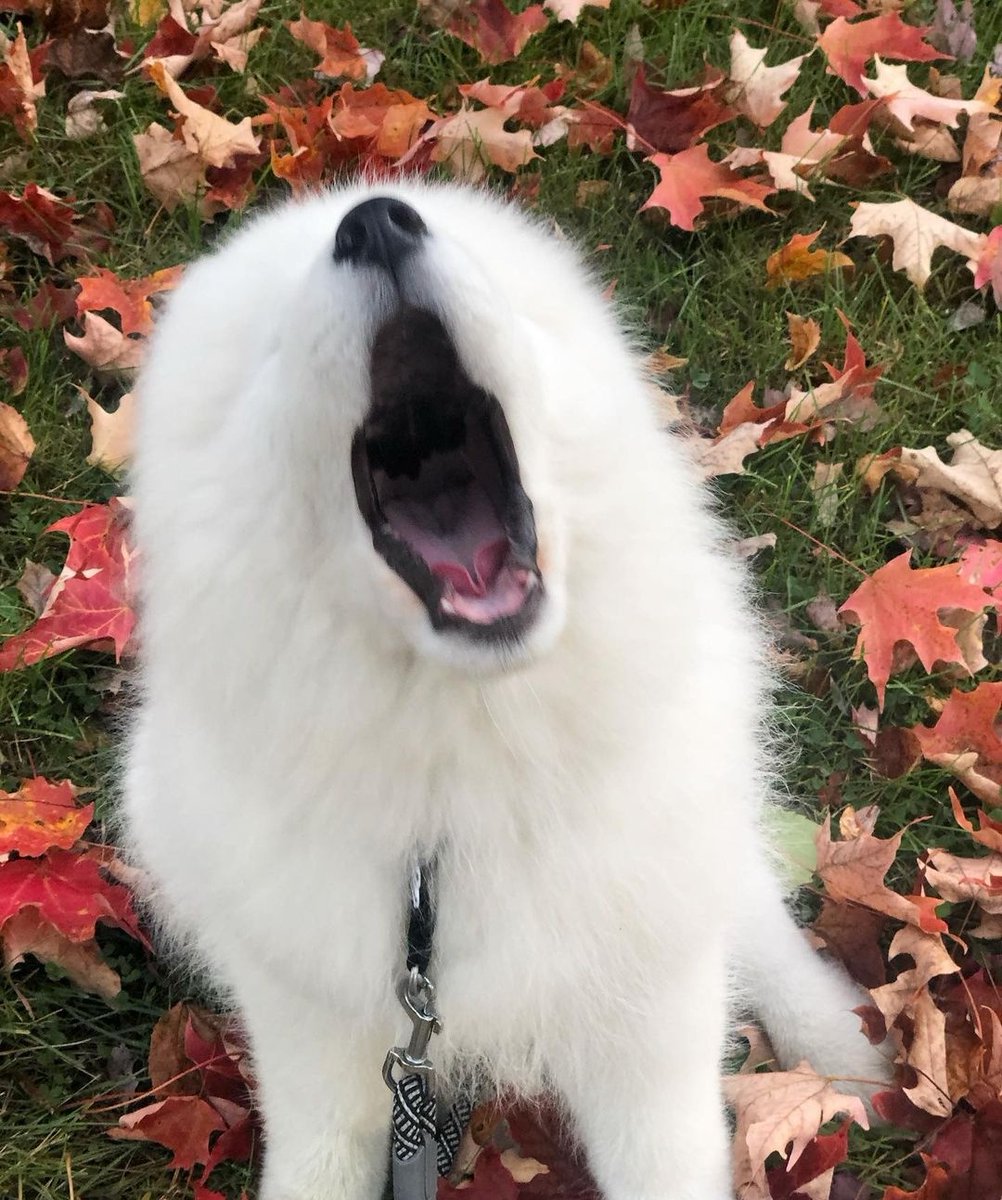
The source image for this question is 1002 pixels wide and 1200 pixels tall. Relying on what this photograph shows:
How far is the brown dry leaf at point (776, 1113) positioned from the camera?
6.04 ft

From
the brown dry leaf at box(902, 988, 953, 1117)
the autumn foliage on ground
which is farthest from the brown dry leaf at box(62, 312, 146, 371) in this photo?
the brown dry leaf at box(902, 988, 953, 1117)

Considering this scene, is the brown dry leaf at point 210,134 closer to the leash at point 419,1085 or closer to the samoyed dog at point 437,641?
the samoyed dog at point 437,641

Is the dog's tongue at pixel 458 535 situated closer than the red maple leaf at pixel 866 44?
Yes

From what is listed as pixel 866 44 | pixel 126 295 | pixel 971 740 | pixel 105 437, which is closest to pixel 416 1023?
pixel 971 740

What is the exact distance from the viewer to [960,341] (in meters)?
2.96

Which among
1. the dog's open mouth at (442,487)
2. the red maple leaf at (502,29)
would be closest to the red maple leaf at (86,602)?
the dog's open mouth at (442,487)

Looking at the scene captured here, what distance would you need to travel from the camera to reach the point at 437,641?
1276 mm

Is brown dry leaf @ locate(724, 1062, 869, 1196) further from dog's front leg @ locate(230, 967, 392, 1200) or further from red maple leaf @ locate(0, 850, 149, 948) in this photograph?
red maple leaf @ locate(0, 850, 149, 948)

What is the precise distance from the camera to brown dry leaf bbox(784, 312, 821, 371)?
9.41 feet

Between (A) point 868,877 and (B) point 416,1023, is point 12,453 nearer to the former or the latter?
(B) point 416,1023

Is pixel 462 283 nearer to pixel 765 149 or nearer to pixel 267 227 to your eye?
pixel 267 227

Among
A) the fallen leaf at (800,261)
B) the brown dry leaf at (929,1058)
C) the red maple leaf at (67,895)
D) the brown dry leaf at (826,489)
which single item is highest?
the fallen leaf at (800,261)

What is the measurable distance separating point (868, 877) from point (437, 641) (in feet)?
4.22

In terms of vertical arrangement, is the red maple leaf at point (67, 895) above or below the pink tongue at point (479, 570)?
below
